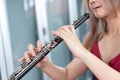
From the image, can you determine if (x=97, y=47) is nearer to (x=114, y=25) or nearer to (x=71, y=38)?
(x=114, y=25)

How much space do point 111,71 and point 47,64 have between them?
0.37 m

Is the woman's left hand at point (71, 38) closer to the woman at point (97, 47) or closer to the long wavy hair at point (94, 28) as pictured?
the woman at point (97, 47)

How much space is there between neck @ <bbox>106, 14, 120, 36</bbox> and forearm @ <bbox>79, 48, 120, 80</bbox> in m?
0.28

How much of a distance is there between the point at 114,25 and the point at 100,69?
0.33 meters

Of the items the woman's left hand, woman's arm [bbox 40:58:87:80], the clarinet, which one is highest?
the woman's left hand

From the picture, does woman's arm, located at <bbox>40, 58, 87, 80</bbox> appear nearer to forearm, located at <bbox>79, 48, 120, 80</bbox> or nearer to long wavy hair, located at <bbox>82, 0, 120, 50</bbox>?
long wavy hair, located at <bbox>82, 0, 120, 50</bbox>

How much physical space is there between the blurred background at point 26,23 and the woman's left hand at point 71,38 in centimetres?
134

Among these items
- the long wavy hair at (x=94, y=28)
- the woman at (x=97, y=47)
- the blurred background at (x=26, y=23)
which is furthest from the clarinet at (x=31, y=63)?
the blurred background at (x=26, y=23)

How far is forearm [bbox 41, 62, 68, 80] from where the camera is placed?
3.70ft

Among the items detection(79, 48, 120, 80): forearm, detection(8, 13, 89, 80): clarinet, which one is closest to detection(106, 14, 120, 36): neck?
detection(8, 13, 89, 80): clarinet

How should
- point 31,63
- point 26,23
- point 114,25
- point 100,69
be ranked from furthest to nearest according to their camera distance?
point 26,23, point 114,25, point 31,63, point 100,69

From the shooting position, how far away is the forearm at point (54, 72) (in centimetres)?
113

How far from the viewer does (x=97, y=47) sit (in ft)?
3.65

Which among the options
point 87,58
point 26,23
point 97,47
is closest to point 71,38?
point 87,58
